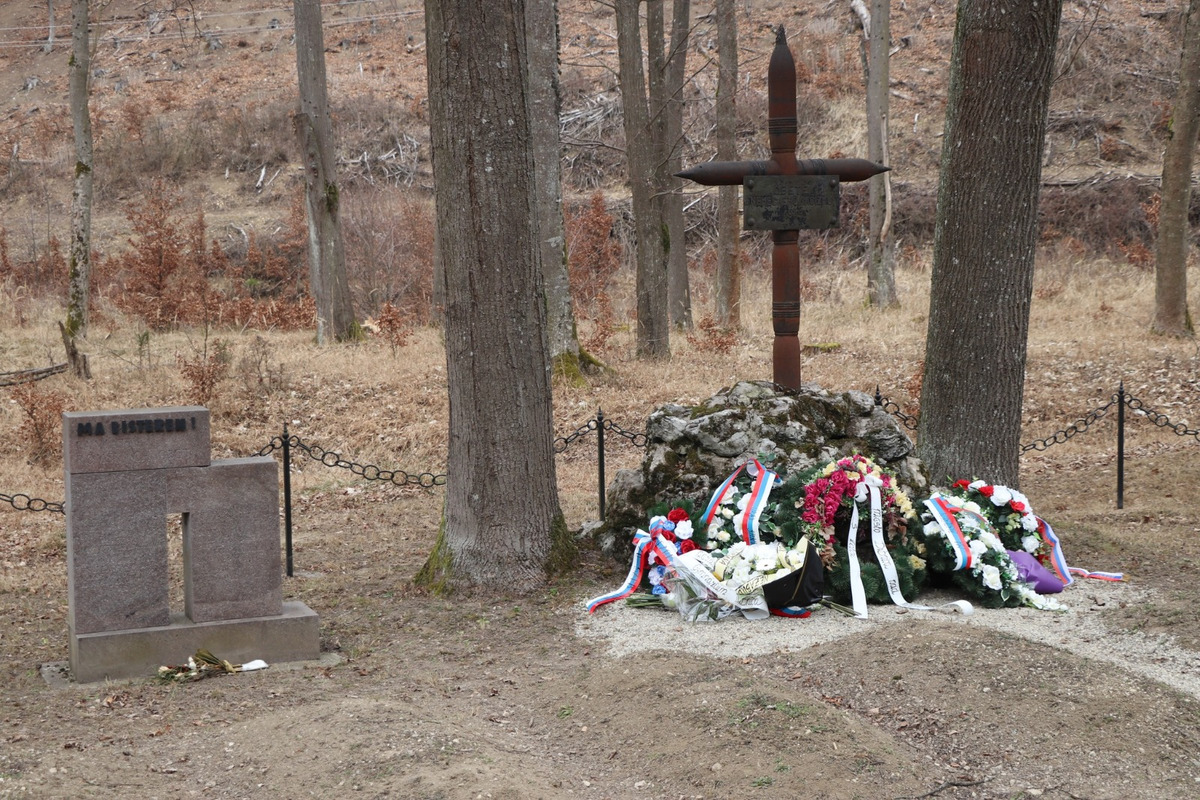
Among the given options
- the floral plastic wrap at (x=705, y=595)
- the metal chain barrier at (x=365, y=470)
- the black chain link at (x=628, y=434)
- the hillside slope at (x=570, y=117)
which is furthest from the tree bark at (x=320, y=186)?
the floral plastic wrap at (x=705, y=595)

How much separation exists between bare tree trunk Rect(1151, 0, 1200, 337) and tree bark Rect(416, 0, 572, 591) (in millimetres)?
12004

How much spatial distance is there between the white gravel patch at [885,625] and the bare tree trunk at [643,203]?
9.32m

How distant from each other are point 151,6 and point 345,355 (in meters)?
39.3

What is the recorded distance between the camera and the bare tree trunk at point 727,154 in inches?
720

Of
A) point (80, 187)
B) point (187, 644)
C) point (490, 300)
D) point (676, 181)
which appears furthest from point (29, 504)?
point (676, 181)

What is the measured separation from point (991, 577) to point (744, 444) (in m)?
1.83

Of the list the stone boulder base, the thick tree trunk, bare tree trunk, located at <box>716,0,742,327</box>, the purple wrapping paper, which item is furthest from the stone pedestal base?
bare tree trunk, located at <box>716,0,742,327</box>

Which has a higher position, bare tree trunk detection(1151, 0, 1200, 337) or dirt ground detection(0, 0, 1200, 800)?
bare tree trunk detection(1151, 0, 1200, 337)

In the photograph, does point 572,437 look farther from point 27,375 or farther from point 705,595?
point 27,375

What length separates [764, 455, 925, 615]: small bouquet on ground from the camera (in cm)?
700

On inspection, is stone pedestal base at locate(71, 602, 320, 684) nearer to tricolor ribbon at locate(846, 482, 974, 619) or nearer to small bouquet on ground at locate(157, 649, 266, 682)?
small bouquet on ground at locate(157, 649, 266, 682)

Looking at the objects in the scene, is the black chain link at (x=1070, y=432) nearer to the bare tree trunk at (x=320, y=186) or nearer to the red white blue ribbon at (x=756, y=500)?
the red white blue ribbon at (x=756, y=500)

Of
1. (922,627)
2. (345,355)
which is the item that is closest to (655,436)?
(922,627)

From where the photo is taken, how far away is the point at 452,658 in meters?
6.38
